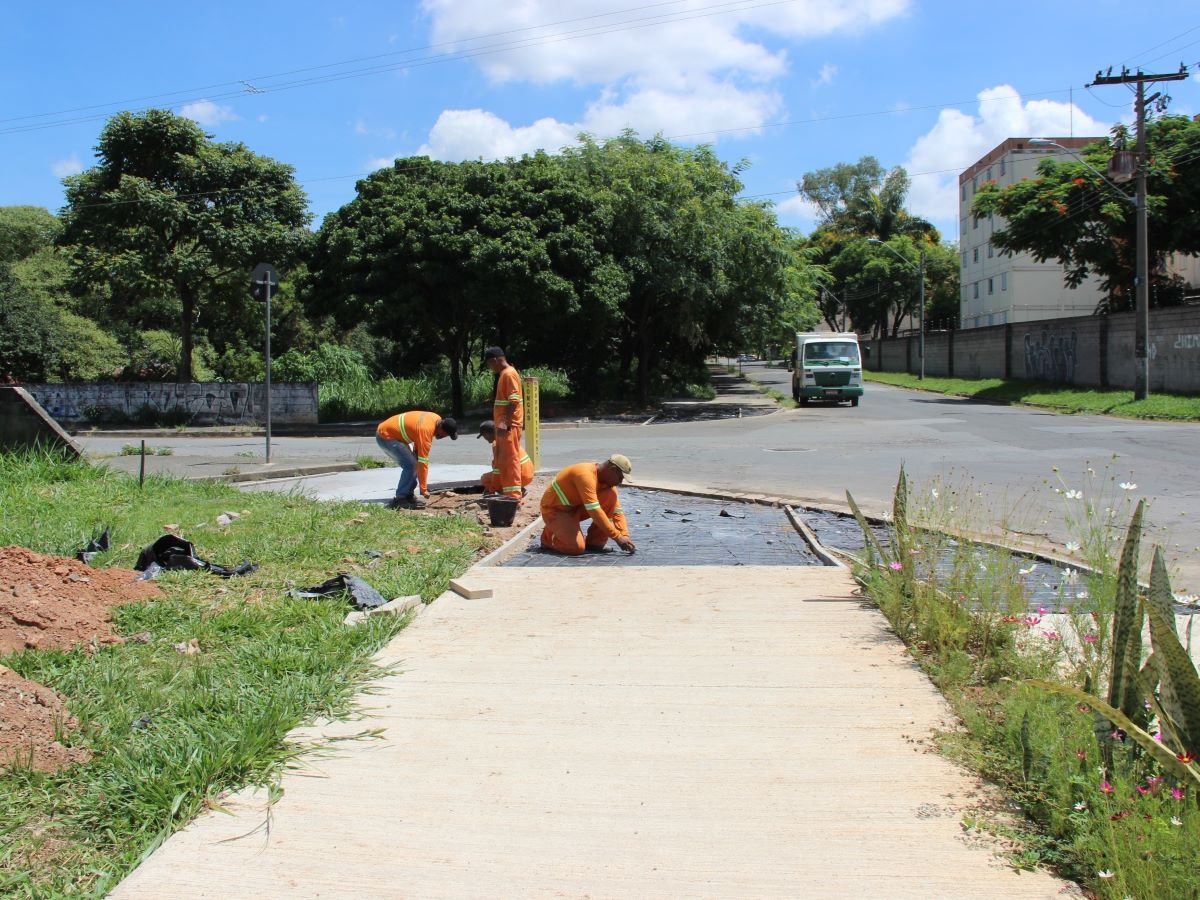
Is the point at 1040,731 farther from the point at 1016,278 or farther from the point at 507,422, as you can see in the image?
the point at 1016,278

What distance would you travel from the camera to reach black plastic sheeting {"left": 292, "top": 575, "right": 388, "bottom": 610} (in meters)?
6.41

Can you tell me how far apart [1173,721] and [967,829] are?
0.75m

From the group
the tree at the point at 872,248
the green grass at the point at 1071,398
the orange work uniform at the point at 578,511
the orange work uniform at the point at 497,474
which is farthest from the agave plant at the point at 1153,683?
the tree at the point at 872,248

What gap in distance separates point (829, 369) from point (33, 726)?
3138 cm

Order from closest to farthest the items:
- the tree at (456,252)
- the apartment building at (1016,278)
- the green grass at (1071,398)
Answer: the green grass at (1071,398) < the tree at (456,252) < the apartment building at (1016,278)

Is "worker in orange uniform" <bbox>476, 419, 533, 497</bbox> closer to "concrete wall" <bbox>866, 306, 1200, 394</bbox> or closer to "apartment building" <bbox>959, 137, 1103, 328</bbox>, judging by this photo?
"concrete wall" <bbox>866, 306, 1200, 394</bbox>

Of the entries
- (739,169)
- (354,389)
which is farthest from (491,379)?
(739,169)

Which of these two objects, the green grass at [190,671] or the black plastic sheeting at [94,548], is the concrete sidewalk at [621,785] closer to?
the green grass at [190,671]

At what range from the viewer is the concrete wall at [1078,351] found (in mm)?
29172

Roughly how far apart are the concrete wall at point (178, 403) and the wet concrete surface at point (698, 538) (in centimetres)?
2019

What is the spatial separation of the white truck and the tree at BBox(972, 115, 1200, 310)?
791 cm

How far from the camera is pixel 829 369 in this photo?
3353 centimetres

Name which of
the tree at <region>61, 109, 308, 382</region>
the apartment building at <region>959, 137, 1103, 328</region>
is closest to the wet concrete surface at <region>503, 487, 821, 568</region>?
the tree at <region>61, 109, 308, 382</region>

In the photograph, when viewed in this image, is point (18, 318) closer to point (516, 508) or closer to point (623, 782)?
point (516, 508)
